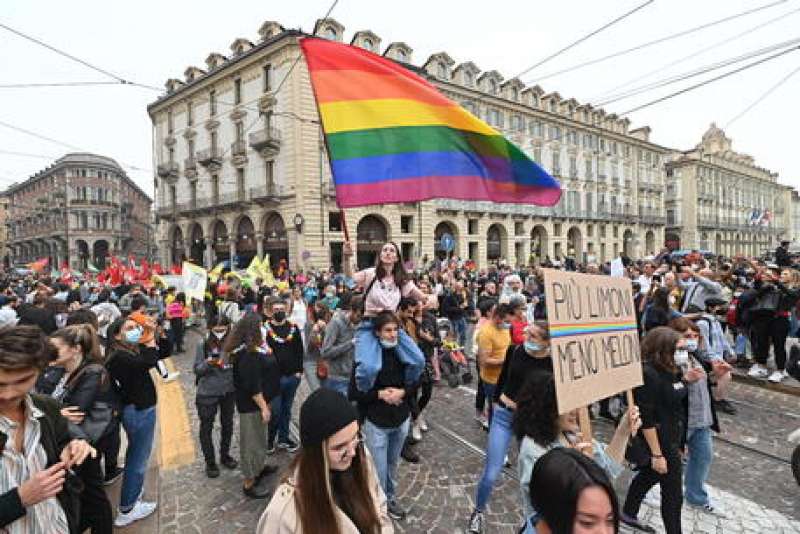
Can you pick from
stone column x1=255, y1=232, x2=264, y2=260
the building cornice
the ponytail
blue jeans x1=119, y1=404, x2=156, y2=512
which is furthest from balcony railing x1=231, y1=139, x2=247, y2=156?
the ponytail

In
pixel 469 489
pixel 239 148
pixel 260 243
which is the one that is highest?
pixel 239 148

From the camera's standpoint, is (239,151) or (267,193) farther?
(239,151)

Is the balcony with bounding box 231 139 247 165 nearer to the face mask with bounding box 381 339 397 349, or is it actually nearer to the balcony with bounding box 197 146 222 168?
the balcony with bounding box 197 146 222 168

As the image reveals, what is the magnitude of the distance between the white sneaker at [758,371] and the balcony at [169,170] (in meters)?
38.2

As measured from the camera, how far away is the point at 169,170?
1368 inches

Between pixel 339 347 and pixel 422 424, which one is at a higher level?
pixel 339 347

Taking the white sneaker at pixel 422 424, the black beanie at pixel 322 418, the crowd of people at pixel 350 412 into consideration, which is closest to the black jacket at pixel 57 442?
the crowd of people at pixel 350 412

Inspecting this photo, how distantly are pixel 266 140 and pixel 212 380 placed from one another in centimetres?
2465

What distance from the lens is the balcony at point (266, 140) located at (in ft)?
85.4

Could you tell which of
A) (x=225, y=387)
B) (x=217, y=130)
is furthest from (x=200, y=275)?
(x=217, y=130)

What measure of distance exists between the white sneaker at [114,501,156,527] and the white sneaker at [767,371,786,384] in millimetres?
8680

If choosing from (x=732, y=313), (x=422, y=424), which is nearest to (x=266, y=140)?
(x=422, y=424)

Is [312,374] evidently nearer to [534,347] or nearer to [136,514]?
[136,514]

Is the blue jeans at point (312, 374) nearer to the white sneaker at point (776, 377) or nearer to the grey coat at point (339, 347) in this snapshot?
the grey coat at point (339, 347)
